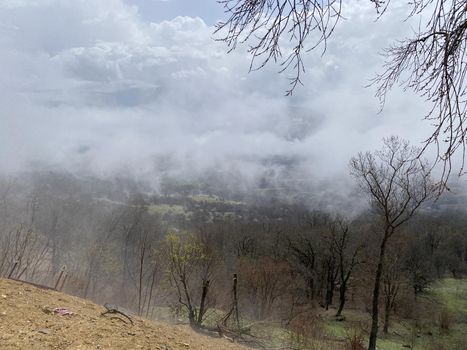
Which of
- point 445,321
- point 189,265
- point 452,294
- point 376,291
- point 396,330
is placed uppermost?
point 452,294

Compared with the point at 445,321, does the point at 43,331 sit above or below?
above

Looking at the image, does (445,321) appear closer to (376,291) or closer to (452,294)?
(452,294)

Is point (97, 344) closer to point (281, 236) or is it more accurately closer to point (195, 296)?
point (195, 296)

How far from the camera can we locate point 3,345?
4.87m

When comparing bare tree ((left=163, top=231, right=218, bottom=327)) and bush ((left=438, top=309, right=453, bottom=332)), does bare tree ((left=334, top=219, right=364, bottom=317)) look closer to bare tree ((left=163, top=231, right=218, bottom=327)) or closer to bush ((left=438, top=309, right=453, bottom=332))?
bush ((left=438, top=309, right=453, bottom=332))

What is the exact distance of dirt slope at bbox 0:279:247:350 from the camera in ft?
17.5

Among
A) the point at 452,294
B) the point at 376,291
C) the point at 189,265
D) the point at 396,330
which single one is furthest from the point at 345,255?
the point at 376,291

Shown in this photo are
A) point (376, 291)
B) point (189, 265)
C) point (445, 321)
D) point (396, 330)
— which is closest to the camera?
point (376, 291)

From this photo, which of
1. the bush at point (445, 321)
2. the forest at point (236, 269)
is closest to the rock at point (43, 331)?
the forest at point (236, 269)

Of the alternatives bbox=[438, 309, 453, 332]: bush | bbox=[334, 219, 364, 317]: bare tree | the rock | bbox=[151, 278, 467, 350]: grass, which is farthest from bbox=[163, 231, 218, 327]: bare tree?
bbox=[438, 309, 453, 332]: bush

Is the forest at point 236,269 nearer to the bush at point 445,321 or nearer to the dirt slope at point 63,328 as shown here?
the bush at point 445,321

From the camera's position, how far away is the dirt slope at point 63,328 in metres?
5.33

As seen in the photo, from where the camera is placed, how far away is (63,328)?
5.98 meters

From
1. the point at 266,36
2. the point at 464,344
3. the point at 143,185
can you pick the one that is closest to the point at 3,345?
the point at 266,36
